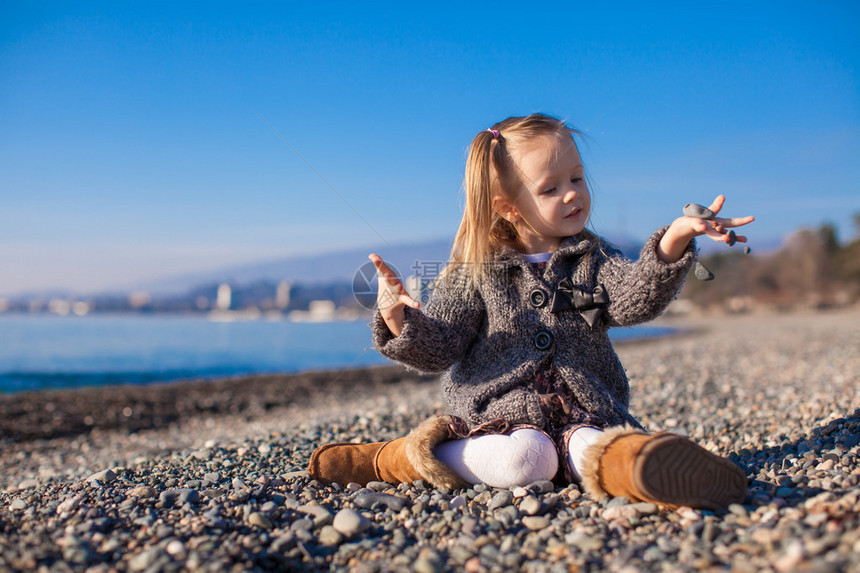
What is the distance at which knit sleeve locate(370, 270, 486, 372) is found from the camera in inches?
115

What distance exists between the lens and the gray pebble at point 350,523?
2.09 m

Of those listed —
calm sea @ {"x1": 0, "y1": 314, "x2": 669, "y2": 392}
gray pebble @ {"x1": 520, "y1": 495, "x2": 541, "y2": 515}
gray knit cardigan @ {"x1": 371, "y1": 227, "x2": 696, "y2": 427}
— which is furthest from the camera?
calm sea @ {"x1": 0, "y1": 314, "x2": 669, "y2": 392}

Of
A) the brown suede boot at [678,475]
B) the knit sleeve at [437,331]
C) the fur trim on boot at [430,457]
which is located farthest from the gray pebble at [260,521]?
the brown suede boot at [678,475]

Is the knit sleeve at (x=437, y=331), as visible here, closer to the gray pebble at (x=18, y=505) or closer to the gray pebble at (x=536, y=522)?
the gray pebble at (x=536, y=522)

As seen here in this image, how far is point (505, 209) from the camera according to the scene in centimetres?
323

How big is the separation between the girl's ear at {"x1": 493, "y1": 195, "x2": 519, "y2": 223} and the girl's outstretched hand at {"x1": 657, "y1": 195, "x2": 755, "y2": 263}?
83cm

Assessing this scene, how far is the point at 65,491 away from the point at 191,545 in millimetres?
1273

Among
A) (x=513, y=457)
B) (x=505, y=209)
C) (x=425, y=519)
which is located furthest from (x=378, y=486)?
(x=505, y=209)

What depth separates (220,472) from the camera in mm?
3088

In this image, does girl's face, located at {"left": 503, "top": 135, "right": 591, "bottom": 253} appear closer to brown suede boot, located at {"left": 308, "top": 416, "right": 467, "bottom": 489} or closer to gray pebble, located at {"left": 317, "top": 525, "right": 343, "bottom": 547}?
brown suede boot, located at {"left": 308, "top": 416, "right": 467, "bottom": 489}

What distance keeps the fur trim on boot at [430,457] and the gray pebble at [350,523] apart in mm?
506

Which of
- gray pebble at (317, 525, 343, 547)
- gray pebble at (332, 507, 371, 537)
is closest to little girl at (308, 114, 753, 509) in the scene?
gray pebble at (332, 507, 371, 537)

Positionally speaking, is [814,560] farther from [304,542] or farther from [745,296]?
[745,296]

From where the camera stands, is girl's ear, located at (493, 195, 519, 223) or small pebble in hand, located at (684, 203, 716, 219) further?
girl's ear, located at (493, 195, 519, 223)
